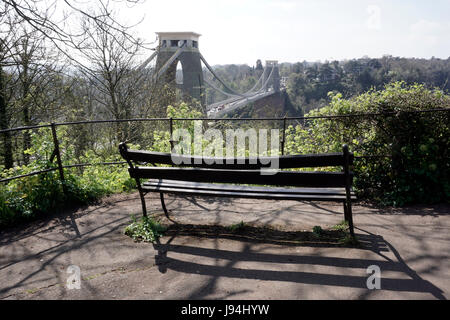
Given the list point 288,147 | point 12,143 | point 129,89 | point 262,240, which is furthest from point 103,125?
point 262,240

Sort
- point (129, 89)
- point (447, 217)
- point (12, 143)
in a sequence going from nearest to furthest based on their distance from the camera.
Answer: point (447, 217)
point (12, 143)
point (129, 89)

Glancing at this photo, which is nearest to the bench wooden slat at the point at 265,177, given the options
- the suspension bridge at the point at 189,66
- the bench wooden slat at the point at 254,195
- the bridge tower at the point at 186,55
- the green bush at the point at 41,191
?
the bench wooden slat at the point at 254,195

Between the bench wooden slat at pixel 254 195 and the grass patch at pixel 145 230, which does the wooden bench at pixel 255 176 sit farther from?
the grass patch at pixel 145 230

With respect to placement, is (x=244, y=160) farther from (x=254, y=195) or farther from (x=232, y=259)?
(x=232, y=259)

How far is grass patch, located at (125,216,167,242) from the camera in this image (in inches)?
115

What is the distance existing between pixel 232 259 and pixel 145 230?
87 centimetres

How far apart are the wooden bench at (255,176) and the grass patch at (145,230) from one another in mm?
313

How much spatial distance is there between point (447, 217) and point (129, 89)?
411 inches

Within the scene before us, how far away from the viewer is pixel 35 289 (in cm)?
228

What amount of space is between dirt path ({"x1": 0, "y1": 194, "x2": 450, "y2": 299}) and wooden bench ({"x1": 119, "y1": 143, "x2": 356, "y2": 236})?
15.0 inches

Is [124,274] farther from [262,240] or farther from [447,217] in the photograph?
[447,217]

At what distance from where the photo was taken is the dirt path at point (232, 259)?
2.12 m

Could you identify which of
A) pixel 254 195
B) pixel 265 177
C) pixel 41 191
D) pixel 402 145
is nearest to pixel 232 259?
pixel 254 195
